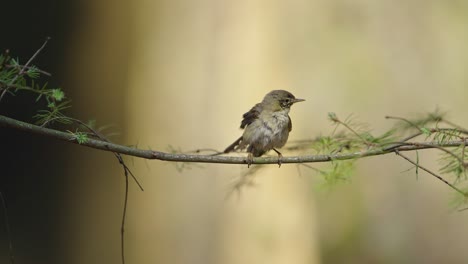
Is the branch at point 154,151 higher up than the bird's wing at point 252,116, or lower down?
lower down

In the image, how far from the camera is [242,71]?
3887mm

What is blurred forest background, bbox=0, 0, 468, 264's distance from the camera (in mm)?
3879

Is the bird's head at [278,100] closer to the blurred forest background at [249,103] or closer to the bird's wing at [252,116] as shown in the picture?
the bird's wing at [252,116]

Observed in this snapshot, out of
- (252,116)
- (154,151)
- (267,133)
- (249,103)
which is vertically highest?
(249,103)

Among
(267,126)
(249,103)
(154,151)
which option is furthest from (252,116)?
(154,151)

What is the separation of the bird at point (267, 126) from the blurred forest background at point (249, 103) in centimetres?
72

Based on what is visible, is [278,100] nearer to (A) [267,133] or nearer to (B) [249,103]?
(A) [267,133]

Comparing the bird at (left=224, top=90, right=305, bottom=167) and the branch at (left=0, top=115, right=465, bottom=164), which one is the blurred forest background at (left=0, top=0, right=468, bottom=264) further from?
the branch at (left=0, top=115, right=465, bottom=164)

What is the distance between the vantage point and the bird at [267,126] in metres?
3.01

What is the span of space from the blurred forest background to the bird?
2.36 ft

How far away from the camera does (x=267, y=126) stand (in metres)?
3.03

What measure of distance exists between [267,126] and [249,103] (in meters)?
0.88

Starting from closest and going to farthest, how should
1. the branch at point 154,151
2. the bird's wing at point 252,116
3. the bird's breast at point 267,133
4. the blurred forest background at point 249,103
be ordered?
the branch at point 154,151 → the bird's breast at point 267,133 → the bird's wing at point 252,116 → the blurred forest background at point 249,103

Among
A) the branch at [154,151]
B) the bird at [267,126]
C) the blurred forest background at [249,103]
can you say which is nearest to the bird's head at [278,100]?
the bird at [267,126]
